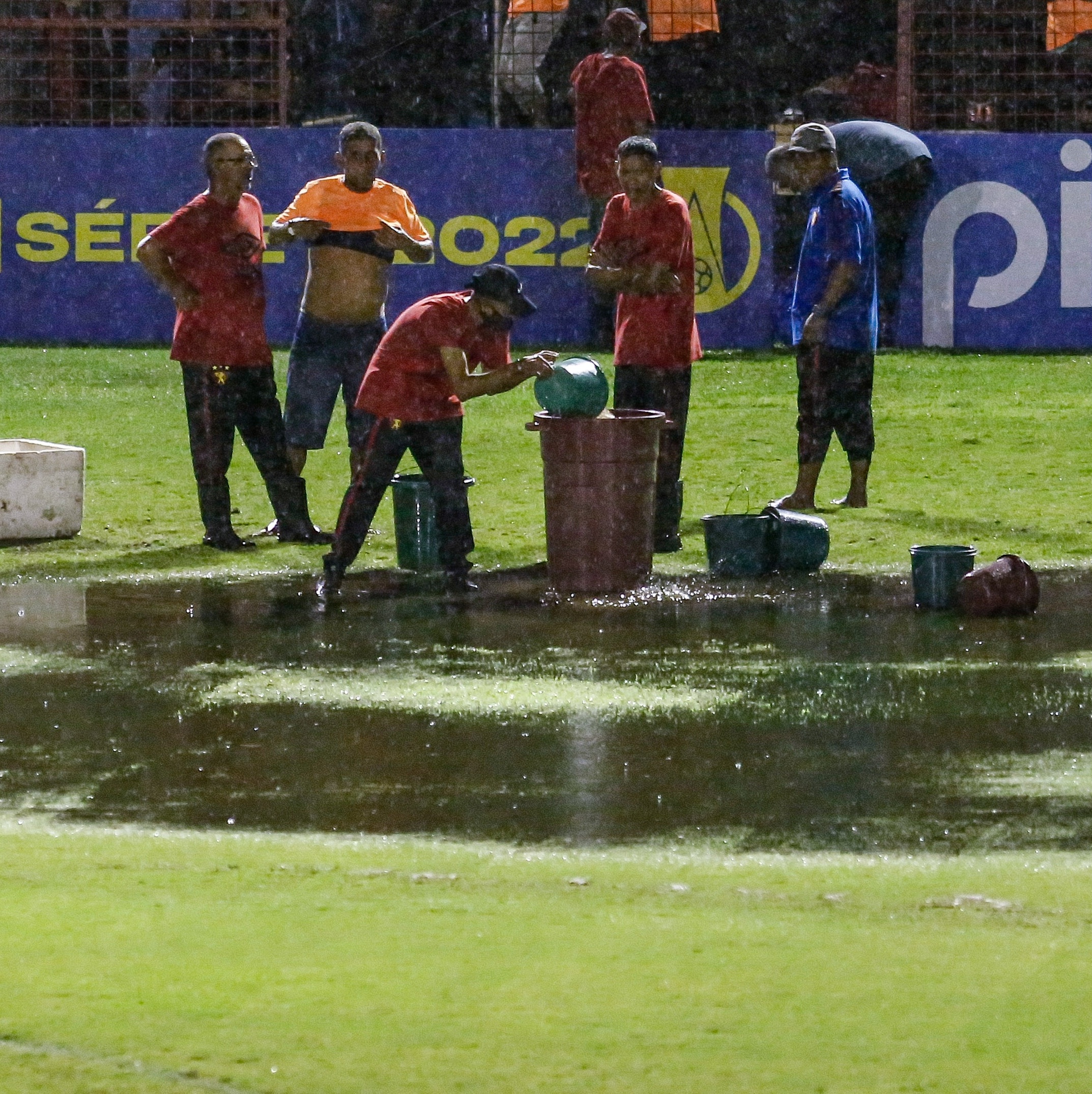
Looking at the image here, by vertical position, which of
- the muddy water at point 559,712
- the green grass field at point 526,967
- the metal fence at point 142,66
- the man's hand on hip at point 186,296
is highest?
the metal fence at point 142,66

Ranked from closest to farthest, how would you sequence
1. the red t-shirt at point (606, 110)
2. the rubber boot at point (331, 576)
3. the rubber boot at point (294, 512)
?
the rubber boot at point (331, 576)
the rubber boot at point (294, 512)
the red t-shirt at point (606, 110)

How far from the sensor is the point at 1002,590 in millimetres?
8898

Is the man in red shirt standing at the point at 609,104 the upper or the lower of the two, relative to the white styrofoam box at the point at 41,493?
upper

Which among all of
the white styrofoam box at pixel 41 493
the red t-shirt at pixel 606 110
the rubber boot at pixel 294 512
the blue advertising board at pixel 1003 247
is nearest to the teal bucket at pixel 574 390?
the rubber boot at pixel 294 512

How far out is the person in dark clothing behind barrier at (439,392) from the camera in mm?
9109

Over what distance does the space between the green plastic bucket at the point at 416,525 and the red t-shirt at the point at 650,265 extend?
111 cm

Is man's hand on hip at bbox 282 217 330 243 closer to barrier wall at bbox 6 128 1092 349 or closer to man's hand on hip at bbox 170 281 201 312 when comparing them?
man's hand on hip at bbox 170 281 201 312

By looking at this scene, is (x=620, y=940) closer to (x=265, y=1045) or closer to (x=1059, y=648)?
(x=265, y=1045)

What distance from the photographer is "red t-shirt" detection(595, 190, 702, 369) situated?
10297 millimetres

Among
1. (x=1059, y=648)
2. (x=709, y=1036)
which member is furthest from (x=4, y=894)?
(x=1059, y=648)

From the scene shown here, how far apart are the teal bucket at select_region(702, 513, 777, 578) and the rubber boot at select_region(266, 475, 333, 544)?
76.1 inches

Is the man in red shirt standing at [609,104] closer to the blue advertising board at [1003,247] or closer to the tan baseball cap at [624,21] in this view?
the tan baseball cap at [624,21]

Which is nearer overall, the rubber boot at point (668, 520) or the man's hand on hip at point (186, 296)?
the man's hand on hip at point (186, 296)

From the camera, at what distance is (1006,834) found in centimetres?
556
